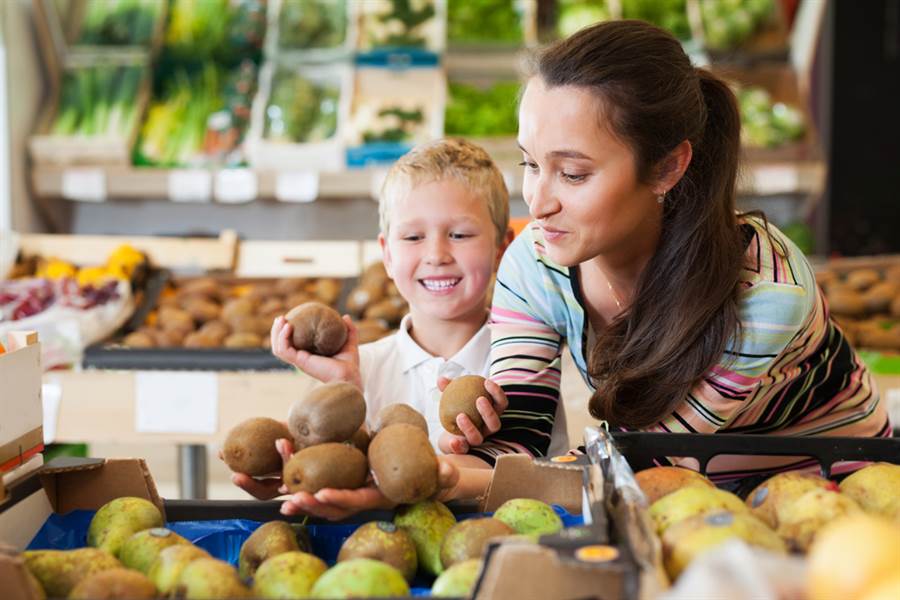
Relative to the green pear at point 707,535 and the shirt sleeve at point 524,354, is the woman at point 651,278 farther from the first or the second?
the green pear at point 707,535

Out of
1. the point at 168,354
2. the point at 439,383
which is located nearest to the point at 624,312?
the point at 439,383

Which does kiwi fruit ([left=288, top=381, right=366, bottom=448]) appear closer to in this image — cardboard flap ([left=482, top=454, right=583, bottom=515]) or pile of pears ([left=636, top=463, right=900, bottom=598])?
A: cardboard flap ([left=482, top=454, right=583, bottom=515])

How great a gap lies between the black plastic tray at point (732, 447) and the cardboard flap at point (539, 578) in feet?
1.46

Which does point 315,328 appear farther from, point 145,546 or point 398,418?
point 145,546

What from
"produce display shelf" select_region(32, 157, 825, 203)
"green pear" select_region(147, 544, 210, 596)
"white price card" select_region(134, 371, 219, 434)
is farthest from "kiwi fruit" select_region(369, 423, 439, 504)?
"produce display shelf" select_region(32, 157, 825, 203)

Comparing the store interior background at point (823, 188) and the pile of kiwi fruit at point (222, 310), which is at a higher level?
the store interior background at point (823, 188)

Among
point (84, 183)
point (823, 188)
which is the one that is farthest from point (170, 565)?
point (823, 188)

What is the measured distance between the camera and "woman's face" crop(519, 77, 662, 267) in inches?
61.6

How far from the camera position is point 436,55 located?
4688 millimetres

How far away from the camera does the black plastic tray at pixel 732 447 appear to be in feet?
4.87

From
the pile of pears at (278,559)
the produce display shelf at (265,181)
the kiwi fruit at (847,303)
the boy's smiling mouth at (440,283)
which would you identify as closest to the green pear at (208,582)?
the pile of pears at (278,559)

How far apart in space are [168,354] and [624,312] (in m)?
1.89

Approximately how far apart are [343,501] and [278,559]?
0.44ft

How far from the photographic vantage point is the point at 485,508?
1484 millimetres
